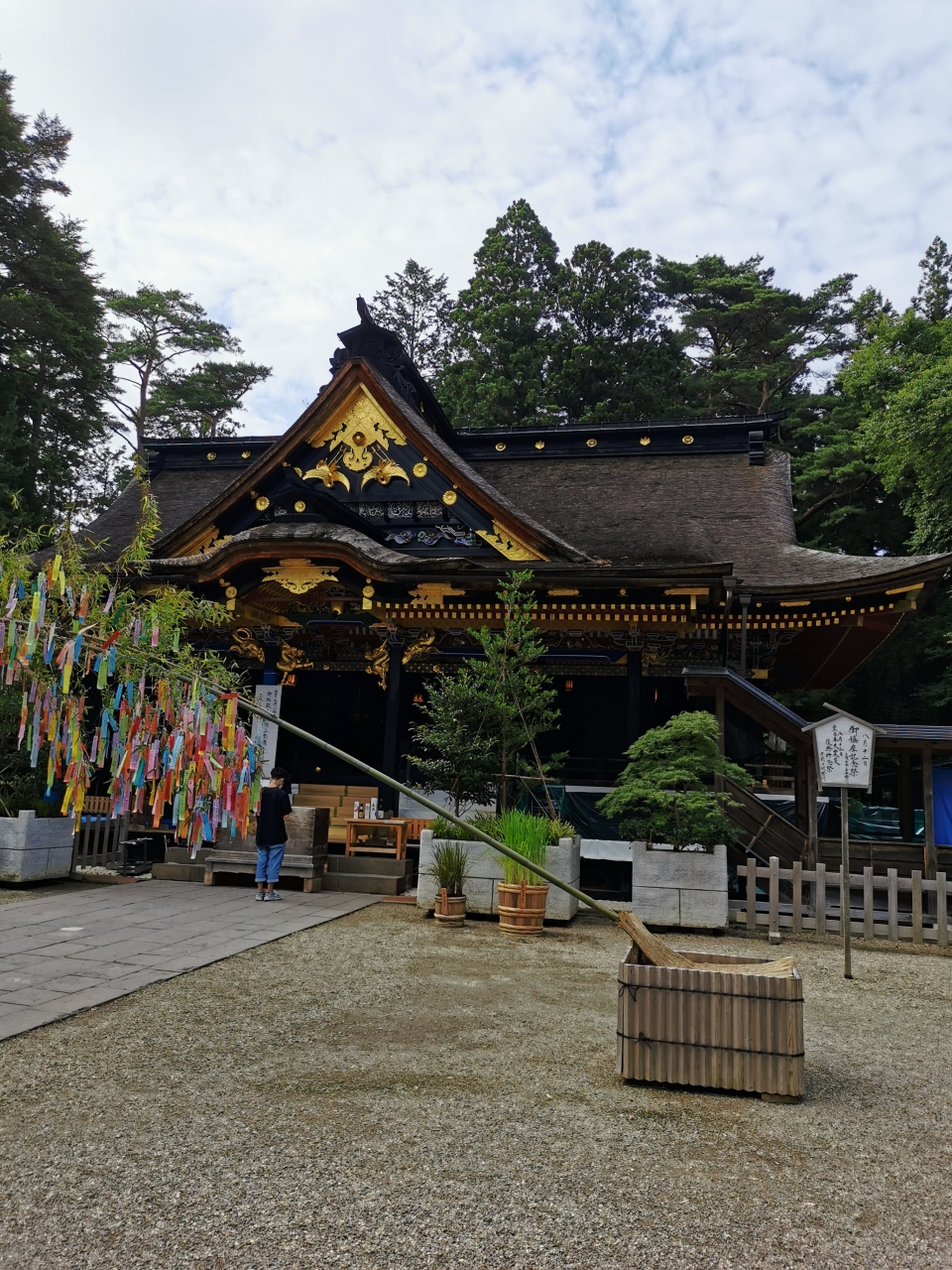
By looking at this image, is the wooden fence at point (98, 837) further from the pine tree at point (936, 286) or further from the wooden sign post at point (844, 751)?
the pine tree at point (936, 286)

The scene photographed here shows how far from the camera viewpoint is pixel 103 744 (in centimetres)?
327

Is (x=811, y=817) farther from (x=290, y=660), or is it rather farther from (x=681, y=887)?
(x=290, y=660)

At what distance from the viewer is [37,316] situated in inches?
951

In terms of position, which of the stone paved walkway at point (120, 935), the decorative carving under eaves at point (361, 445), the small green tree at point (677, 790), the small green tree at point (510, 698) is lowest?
the stone paved walkway at point (120, 935)

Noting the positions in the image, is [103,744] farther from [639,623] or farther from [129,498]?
[129,498]

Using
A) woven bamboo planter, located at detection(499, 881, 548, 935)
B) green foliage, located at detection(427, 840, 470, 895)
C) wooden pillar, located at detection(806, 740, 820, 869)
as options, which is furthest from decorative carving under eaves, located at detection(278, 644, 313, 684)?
wooden pillar, located at detection(806, 740, 820, 869)

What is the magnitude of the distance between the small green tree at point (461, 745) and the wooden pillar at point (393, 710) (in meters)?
2.37

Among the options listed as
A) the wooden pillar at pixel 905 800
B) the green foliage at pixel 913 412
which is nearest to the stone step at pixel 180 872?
the wooden pillar at pixel 905 800

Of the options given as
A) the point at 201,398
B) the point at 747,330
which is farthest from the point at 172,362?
the point at 747,330

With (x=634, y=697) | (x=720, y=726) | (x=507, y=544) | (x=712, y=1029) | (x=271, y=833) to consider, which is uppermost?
(x=507, y=544)

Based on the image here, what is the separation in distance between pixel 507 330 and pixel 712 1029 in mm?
30206

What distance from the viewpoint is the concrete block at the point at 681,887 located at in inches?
358

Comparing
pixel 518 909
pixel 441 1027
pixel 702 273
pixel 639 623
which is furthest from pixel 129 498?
pixel 702 273

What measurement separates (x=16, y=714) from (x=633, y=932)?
9077 mm
